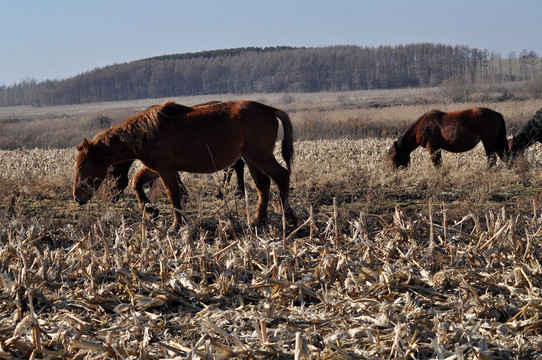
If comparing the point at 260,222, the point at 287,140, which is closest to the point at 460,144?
the point at 287,140

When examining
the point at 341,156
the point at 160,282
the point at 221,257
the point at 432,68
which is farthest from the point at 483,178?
the point at 432,68

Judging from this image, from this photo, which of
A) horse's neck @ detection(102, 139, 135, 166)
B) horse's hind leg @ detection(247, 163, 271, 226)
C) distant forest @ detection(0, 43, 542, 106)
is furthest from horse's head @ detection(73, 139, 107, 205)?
distant forest @ detection(0, 43, 542, 106)

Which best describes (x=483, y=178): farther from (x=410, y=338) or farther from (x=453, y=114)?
(x=410, y=338)

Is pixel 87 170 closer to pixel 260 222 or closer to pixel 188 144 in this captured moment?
pixel 188 144

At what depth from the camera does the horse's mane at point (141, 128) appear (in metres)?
8.44

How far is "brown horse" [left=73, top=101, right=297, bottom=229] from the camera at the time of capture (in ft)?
27.8

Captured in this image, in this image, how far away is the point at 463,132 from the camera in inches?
529

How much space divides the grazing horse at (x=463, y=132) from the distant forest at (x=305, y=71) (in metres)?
85.1

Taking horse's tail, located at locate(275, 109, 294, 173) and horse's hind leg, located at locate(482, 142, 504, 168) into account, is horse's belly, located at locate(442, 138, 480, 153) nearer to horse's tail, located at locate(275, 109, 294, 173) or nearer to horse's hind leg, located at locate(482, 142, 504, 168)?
horse's hind leg, located at locate(482, 142, 504, 168)

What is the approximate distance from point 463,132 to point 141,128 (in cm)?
791

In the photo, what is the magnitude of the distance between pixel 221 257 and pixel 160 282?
2.48 ft

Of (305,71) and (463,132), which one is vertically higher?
(305,71)

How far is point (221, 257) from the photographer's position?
6238mm

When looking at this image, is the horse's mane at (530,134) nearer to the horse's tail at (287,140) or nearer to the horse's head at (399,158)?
the horse's head at (399,158)
